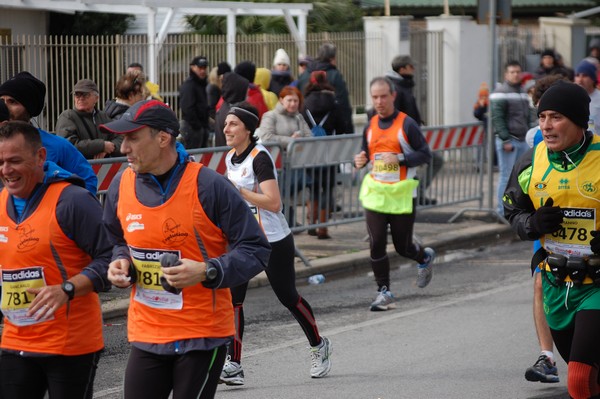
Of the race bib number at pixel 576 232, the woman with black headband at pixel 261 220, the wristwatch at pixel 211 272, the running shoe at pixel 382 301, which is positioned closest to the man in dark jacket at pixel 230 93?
the running shoe at pixel 382 301

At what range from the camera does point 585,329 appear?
5641 mm

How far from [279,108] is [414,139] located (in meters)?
3.18

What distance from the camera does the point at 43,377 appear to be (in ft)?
15.8

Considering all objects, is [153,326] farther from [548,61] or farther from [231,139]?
[548,61]

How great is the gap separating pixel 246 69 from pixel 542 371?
23.8 ft

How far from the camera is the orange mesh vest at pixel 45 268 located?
15.6 feet

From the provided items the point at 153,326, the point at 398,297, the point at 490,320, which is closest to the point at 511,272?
the point at 398,297

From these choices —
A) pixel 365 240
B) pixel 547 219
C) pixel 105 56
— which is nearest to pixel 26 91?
pixel 547 219

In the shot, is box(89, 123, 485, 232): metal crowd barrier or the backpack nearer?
box(89, 123, 485, 232): metal crowd barrier

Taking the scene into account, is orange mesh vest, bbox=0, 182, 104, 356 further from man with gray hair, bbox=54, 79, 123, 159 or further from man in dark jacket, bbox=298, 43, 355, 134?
man in dark jacket, bbox=298, 43, 355, 134

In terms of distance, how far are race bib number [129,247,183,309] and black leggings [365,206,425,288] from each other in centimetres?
530

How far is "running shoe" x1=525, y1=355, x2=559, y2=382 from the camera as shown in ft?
24.7

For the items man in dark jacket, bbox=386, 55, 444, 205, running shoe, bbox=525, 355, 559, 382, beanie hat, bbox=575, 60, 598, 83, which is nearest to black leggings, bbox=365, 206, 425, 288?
beanie hat, bbox=575, 60, 598, 83

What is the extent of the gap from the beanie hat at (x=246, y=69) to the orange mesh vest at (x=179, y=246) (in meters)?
9.15
